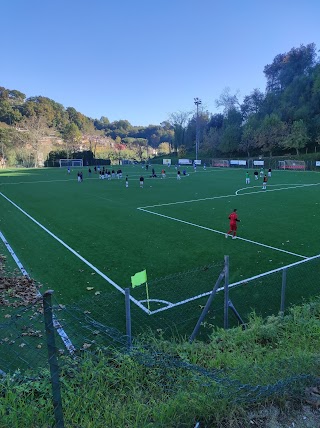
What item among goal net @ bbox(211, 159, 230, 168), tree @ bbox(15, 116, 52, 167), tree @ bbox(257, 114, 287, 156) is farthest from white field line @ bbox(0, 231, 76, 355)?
tree @ bbox(15, 116, 52, 167)

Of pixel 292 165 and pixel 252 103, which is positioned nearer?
pixel 292 165

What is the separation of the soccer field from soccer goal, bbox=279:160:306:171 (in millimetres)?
40900

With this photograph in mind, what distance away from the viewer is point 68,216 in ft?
70.9

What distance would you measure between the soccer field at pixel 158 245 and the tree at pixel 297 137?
5173 cm

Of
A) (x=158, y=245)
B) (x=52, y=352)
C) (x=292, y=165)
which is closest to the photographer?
(x=52, y=352)

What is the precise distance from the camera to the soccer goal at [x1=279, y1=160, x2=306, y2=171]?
64.9 m

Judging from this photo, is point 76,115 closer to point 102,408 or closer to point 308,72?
point 308,72

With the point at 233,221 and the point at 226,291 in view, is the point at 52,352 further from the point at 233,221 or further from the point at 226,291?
the point at 233,221

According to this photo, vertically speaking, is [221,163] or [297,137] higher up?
[297,137]

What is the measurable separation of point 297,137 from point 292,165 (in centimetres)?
1090

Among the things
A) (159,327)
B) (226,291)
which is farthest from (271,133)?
(159,327)

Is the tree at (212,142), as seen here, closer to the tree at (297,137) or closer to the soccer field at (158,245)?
the tree at (297,137)

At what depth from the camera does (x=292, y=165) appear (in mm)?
66750

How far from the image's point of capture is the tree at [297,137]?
2894 inches
